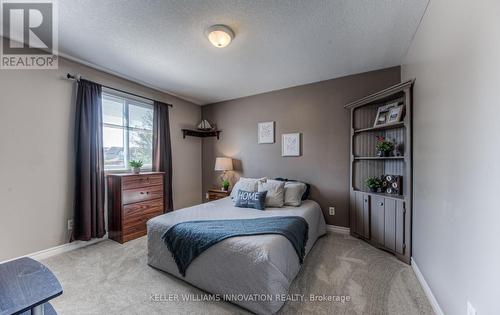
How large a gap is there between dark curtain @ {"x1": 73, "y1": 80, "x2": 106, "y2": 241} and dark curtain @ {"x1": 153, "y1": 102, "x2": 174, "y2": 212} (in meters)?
0.93

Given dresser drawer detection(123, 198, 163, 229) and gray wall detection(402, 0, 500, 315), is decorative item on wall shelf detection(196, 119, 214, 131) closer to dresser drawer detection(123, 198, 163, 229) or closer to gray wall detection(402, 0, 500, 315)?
→ dresser drawer detection(123, 198, 163, 229)

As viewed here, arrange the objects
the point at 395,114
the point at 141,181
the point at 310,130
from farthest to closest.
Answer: the point at 310,130, the point at 141,181, the point at 395,114

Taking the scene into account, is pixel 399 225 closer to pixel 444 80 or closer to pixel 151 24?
pixel 444 80

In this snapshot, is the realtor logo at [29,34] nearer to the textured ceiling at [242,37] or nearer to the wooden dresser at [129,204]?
the textured ceiling at [242,37]

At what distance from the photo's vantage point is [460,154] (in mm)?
1262

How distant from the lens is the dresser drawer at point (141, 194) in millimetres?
2938

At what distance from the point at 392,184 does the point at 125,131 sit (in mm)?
4008

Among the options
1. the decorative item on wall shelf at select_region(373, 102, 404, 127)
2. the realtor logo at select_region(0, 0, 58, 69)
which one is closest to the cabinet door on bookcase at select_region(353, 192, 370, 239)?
the decorative item on wall shelf at select_region(373, 102, 404, 127)

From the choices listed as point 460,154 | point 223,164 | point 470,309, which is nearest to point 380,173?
point 460,154

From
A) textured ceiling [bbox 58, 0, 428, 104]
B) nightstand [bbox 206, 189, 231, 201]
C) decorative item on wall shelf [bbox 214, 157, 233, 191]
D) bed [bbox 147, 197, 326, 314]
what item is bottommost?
bed [bbox 147, 197, 326, 314]

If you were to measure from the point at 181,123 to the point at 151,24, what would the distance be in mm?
2423

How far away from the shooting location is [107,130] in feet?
10.2

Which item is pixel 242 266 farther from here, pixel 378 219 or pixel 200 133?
pixel 200 133

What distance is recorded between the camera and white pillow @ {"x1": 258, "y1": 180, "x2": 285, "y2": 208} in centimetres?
290
